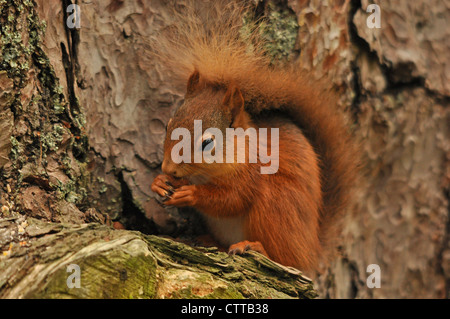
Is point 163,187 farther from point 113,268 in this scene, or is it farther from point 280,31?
point 280,31

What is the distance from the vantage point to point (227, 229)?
1704mm

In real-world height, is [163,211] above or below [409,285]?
above

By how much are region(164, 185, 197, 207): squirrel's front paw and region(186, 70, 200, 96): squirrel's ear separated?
40 cm

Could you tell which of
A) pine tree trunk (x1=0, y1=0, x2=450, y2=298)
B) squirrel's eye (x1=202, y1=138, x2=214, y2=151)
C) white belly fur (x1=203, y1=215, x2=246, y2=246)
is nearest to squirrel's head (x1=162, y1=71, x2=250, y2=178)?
squirrel's eye (x1=202, y1=138, x2=214, y2=151)

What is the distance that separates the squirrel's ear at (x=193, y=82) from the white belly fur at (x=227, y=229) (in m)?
0.51

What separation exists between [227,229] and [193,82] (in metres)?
0.59

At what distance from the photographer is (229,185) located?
5.12 ft

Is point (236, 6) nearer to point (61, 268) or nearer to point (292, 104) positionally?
point (292, 104)

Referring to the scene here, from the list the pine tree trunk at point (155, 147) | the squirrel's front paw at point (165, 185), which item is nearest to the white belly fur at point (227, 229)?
the pine tree trunk at point (155, 147)

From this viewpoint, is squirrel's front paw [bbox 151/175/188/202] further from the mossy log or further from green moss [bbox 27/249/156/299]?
green moss [bbox 27/249/156/299]

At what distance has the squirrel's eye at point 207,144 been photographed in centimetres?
149

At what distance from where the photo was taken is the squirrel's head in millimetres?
1502
